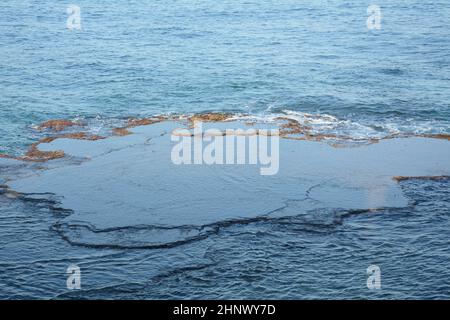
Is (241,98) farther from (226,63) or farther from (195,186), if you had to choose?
(195,186)

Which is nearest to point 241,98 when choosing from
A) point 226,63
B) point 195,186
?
point 226,63

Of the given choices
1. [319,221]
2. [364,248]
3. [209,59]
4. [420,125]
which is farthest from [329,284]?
[209,59]

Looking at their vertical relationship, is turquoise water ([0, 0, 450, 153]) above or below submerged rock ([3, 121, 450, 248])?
above

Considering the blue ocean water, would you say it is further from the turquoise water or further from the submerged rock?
the submerged rock

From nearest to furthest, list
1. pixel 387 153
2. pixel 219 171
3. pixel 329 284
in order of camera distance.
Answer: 1. pixel 329 284
2. pixel 219 171
3. pixel 387 153

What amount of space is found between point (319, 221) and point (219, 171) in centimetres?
321

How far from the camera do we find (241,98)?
21734 millimetres

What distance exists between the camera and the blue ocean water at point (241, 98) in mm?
10594

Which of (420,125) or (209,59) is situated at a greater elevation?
(209,59)

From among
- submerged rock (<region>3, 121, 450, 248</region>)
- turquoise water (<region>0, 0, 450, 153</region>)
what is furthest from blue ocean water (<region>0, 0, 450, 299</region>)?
submerged rock (<region>3, 121, 450, 248</region>)

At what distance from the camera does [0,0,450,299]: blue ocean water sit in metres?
10.6

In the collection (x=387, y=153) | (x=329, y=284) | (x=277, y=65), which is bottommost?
(x=329, y=284)

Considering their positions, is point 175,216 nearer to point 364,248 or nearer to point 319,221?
point 319,221

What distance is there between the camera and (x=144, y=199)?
13422mm
